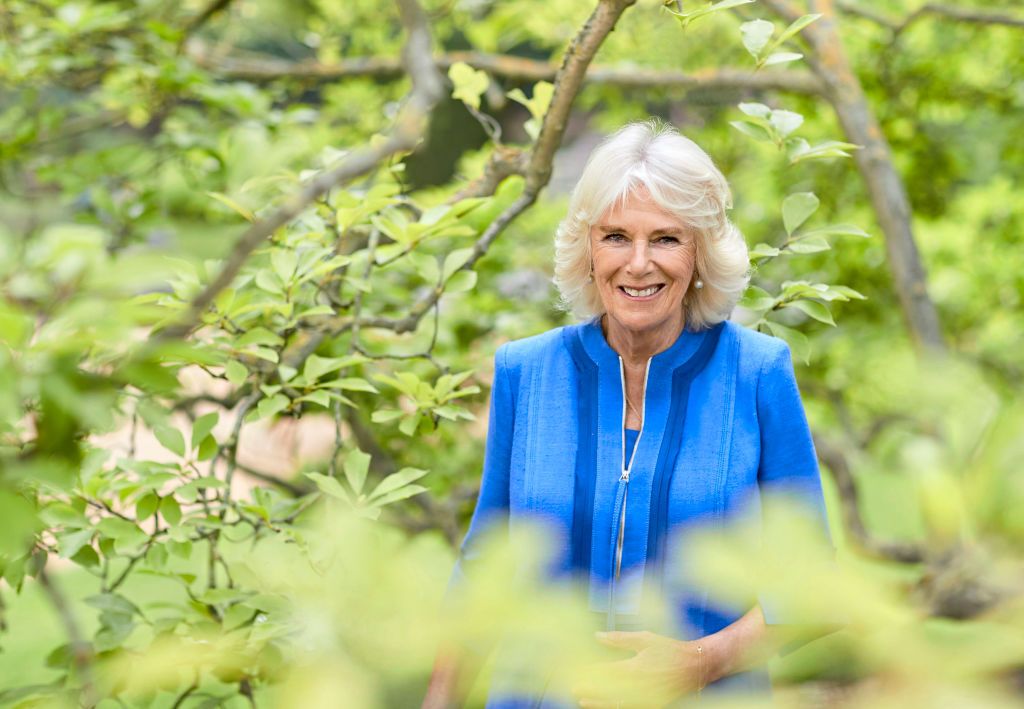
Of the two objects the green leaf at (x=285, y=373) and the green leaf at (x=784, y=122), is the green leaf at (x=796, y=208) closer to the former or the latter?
the green leaf at (x=784, y=122)

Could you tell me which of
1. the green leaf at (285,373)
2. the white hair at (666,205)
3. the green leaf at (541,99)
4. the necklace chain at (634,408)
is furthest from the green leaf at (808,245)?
the green leaf at (285,373)

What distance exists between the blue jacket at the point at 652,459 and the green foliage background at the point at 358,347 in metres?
0.20

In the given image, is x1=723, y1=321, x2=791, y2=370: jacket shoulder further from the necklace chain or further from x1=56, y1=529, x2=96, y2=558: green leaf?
x1=56, y1=529, x2=96, y2=558: green leaf

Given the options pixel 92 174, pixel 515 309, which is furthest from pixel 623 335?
pixel 92 174

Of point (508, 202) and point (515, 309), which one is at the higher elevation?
point (508, 202)

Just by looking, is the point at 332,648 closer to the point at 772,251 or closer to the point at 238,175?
the point at 772,251

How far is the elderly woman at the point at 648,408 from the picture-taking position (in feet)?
5.23

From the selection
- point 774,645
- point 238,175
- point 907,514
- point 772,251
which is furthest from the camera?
point 907,514

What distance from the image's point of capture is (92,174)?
10.3 feet

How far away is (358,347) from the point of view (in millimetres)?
1908

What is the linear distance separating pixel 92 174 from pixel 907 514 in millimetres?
4392

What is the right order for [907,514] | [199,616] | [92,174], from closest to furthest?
1. [199,616]
2. [92,174]
3. [907,514]

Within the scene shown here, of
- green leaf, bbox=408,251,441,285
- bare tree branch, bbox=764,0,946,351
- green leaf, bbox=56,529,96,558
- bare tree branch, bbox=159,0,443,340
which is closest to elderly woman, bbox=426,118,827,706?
green leaf, bbox=408,251,441,285

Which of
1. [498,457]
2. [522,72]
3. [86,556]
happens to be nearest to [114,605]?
[86,556]
